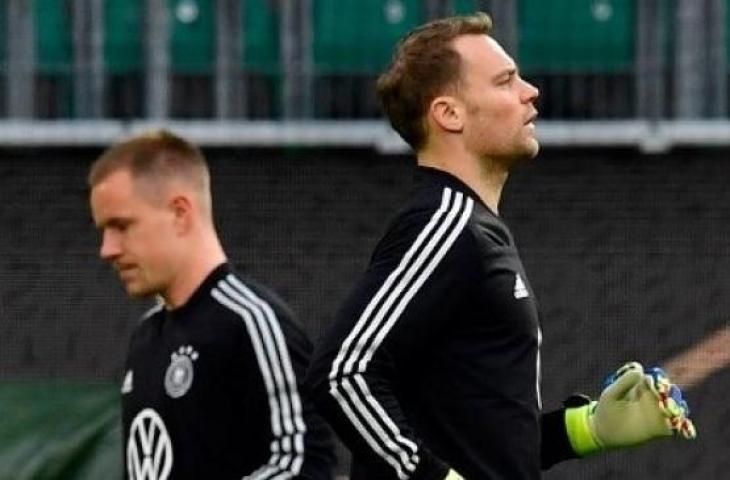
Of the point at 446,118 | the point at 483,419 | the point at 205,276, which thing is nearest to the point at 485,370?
the point at 483,419

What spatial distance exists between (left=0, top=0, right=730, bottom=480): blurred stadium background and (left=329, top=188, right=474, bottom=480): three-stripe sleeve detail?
9.81 meters

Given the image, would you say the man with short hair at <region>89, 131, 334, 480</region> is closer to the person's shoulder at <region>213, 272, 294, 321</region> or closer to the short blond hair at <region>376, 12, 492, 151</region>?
the person's shoulder at <region>213, 272, 294, 321</region>

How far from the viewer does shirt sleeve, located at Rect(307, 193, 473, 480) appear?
3373 mm

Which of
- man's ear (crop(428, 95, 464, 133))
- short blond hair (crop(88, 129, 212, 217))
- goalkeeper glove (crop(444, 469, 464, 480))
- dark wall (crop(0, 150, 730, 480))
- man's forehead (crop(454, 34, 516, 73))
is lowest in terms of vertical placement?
dark wall (crop(0, 150, 730, 480))

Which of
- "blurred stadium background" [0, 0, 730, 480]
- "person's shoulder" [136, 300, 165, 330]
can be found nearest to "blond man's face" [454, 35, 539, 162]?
"person's shoulder" [136, 300, 165, 330]

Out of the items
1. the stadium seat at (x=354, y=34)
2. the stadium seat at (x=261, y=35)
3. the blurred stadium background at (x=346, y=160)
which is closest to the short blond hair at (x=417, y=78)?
the blurred stadium background at (x=346, y=160)

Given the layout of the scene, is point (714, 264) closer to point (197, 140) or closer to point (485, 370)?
point (197, 140)

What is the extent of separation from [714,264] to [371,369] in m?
10.3

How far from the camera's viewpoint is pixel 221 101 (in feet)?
44.2

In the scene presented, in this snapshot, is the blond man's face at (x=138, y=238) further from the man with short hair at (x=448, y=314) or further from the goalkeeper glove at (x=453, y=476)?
the goalkeeper glove at (x=453, y=476)

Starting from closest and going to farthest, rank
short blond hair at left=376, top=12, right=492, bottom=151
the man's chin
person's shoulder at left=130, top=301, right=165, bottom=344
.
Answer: short blond hair at left=376, top=12, right=492, bottom=151 → the man's chin → person's shoulder at left=130, top=301, right=165, bottom=344

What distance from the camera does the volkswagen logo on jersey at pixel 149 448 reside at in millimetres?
3836

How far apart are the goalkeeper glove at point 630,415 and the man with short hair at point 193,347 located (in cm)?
45

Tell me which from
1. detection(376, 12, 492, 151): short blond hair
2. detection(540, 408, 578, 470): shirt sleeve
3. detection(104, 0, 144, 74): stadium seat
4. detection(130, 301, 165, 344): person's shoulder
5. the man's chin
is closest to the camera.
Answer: detection(376, 12, 492, 151): short blond hair
